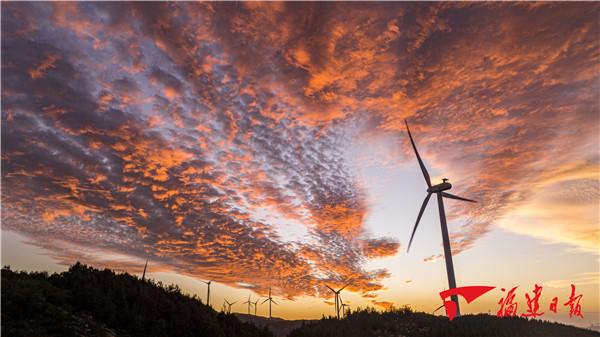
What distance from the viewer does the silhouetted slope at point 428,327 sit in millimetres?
42000

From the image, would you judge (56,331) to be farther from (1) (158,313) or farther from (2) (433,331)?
(2) (433,331)

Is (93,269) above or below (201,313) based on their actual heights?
above

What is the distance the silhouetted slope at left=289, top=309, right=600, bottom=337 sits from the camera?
42000 mm

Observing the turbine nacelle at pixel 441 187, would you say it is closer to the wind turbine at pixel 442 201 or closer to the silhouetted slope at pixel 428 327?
the wind turbine at pixel 442 201

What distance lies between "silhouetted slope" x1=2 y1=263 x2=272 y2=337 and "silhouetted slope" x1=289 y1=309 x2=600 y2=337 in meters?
18.3

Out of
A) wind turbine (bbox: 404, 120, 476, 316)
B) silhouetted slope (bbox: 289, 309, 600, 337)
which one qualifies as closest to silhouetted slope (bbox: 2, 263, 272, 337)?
silhouetted slope (bbox: 289, 309, 600, 337)

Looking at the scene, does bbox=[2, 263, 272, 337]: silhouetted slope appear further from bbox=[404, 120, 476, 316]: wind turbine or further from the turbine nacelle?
the turbine nacelle

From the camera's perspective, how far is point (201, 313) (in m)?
22.7

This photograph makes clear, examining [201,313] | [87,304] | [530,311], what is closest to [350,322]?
[530,311]

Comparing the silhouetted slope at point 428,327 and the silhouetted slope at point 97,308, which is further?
the silhouetted slope at point 428,327

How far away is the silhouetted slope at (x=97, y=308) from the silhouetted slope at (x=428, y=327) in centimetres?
1826

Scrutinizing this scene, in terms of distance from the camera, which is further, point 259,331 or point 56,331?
point 259,331

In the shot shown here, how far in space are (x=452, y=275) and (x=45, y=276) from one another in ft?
158

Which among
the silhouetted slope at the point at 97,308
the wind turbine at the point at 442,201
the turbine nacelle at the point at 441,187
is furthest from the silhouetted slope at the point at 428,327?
the turbine nacelle at the point at 441,187
